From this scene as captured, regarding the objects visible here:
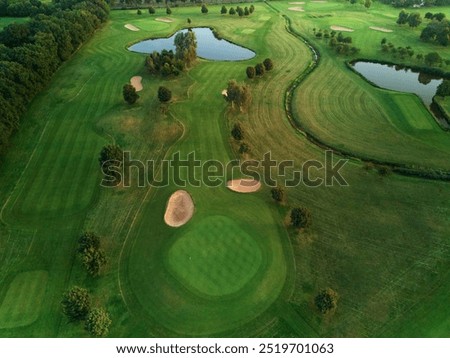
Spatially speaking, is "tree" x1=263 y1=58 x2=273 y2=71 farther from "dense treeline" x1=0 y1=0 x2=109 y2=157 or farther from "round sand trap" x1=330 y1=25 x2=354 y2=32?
"dense treeline" x1=0 y1=0 x2=109 y2=157

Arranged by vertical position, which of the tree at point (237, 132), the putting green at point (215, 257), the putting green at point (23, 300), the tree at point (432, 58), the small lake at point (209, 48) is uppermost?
→ the tree at point (432, 58)

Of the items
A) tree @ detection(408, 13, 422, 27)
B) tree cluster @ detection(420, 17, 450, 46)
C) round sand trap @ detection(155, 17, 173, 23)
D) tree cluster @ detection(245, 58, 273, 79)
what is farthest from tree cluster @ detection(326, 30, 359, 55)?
round sand trap @ detection(155, 17, 173, 23)

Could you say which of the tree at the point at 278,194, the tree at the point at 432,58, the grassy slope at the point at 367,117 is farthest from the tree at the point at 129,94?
the tree at the point at 432,58

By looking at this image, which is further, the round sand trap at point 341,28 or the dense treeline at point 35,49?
the round sand trap at point 341,28

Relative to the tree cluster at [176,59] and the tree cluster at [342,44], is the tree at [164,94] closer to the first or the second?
the tree cluster at [176,59]

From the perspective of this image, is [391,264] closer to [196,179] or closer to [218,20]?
[196,179]

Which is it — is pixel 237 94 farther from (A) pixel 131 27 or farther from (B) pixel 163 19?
(B) pixel 163 19
